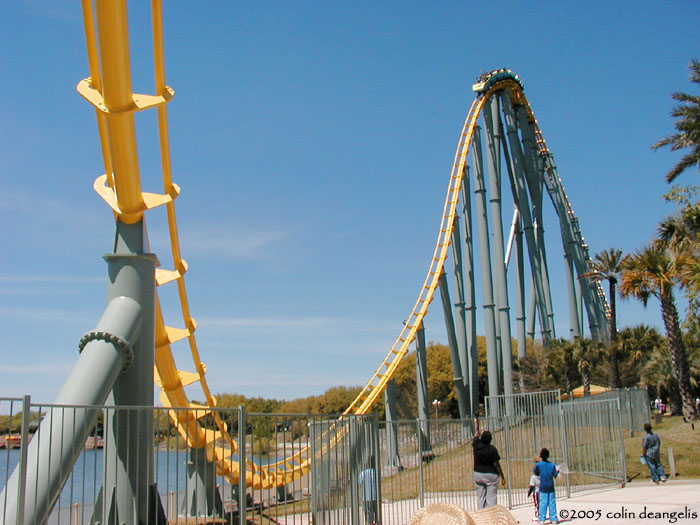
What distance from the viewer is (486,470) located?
32.4ft

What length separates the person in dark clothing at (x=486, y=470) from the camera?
9812mm

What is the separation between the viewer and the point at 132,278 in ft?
28.9

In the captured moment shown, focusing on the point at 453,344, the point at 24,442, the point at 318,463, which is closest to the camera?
the point at 24,442

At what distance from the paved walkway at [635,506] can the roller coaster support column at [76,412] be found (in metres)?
6.67

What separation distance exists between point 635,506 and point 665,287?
46.0 ft

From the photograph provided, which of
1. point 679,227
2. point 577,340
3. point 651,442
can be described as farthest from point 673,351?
point 651,442

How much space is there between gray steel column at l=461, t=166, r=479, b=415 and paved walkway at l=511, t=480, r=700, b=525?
13565 mm

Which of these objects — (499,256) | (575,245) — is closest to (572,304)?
(575,245)

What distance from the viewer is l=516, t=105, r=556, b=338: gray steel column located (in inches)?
1337

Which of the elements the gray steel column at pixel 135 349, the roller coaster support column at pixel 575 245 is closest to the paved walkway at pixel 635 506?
the gray steel column at pixel 135 349

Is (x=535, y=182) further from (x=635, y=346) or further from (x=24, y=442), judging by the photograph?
(x=24, y=442)

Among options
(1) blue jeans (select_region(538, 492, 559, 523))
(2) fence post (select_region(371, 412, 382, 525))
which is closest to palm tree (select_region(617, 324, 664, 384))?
(1) blue jeans (select_region(538, 492, 559, 523))

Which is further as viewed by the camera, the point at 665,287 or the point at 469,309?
the point at 469,309

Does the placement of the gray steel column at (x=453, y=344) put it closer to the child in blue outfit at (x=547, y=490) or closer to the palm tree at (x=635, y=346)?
the palm tree at (x=635, y=346)
